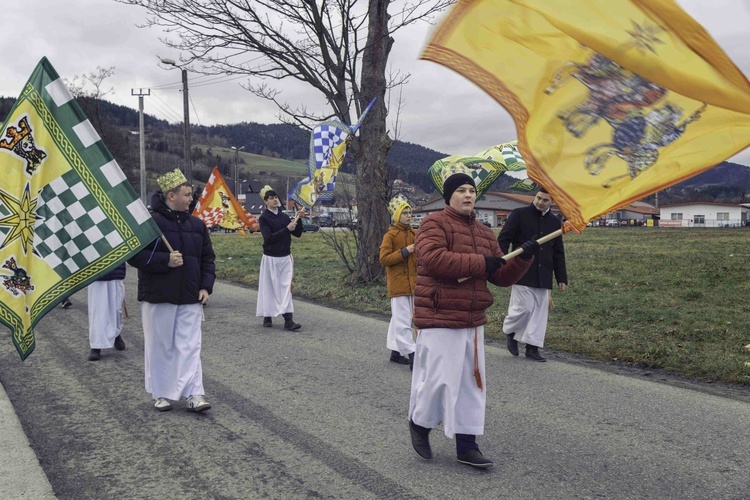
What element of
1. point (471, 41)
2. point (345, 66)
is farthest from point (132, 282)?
point (471, 41)

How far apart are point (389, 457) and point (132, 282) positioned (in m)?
14.2

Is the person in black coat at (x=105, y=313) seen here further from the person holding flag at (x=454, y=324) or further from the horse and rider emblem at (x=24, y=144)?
the person holding flag at (x=454, y=324)

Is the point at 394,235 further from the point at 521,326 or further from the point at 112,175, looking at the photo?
the point at 112,175

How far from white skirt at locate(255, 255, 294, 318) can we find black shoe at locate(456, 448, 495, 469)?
19.6 ft

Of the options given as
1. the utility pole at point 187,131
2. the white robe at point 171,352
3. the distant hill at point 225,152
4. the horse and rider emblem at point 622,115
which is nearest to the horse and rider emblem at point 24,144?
the white robe at point 171,352

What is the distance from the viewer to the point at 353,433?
5.16 meters

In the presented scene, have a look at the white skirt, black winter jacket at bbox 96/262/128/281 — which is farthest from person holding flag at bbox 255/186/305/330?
black winter jacket at bbox 96/262/128/281

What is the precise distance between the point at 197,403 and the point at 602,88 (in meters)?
4.06

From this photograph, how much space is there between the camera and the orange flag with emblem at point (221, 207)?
14773 millimetres

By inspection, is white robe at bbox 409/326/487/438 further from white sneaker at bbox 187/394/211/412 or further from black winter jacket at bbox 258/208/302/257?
black winter jacket at bbox 258/208/302/257

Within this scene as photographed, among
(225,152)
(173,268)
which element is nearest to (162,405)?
(173,268)

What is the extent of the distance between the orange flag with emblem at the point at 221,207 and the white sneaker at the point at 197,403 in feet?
29.9

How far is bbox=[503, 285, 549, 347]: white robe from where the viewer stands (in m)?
7.80

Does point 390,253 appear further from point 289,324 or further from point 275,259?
point 275,259
